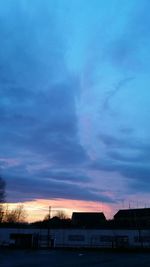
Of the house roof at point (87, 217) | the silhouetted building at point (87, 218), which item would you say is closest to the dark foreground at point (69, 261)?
the silhouetted building at point (87, 218)

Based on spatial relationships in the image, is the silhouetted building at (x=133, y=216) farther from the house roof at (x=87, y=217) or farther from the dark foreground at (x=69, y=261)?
the dark foreground at (x=69, y=261)

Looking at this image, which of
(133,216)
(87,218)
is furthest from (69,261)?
(133,216)

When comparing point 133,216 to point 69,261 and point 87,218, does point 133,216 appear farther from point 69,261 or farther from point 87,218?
point 69,261

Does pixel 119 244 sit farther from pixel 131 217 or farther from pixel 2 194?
pixel 131 217

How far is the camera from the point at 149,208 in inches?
6663

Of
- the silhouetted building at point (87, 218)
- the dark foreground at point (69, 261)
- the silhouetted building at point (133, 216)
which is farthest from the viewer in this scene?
the silhouetted building at point (133, 216)

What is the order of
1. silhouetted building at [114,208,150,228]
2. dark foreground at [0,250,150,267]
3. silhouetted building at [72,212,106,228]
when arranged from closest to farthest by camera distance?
dark foreground at [0,250,150,267], silhouetted building at [72,212,106,228], silhouetted building at [114,208,150,228]

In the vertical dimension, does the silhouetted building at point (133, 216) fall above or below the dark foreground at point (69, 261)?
above

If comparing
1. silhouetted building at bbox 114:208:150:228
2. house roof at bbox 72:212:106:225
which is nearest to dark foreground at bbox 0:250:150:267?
house roof at bbox 72:212:106:225

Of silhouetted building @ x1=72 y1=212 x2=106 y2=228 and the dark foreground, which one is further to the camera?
silhouetted building @ x1=72 y1=212 x2=106 y2=228

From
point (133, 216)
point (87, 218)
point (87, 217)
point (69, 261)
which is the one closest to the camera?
point (69, 261)

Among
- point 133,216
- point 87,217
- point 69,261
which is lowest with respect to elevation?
point 69,261

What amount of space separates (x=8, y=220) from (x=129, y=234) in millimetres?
68682

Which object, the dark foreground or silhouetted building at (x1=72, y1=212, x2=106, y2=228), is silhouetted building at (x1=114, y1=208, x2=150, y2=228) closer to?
silhouetted building at (x1=72, y1=212, x2=106, y2=228)
